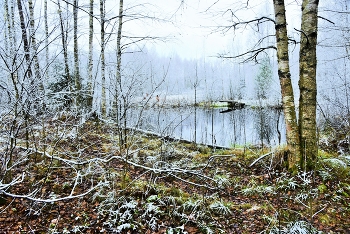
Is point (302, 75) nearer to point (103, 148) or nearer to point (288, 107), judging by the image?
point (288, 107)

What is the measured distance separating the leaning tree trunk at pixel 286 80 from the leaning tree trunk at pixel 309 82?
0.45 ft

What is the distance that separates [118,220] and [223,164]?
9.09 feet

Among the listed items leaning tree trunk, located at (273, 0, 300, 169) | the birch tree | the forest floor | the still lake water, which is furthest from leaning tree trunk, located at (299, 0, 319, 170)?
the still lake water

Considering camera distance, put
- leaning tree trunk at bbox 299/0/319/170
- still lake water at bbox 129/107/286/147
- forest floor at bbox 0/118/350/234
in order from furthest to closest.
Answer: still lake water at bbox 129/107/286/147 < leaning tree trunk at bbox 299/0/319/170 < forest floor at bbox 0/118/350/234

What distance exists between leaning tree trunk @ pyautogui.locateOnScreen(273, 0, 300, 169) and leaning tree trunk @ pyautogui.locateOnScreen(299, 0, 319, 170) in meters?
0.14

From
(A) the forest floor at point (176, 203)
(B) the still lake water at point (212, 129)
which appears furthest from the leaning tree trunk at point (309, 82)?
(B) the still lake water at point (212, 129)

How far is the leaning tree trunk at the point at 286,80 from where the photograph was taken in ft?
13.0

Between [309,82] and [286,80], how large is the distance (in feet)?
1.15

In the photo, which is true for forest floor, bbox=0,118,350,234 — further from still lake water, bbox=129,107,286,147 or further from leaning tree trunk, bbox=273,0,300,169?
still lake water, bbox=129,107,286,147

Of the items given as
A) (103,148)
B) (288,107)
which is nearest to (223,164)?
(288,107)

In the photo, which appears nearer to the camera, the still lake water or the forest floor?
the forest floor

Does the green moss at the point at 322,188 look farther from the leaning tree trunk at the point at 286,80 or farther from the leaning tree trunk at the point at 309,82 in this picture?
the leaning tree trunk at the point at 286,80

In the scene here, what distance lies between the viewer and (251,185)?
3879mm

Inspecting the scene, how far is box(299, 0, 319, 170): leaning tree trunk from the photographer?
389cm
